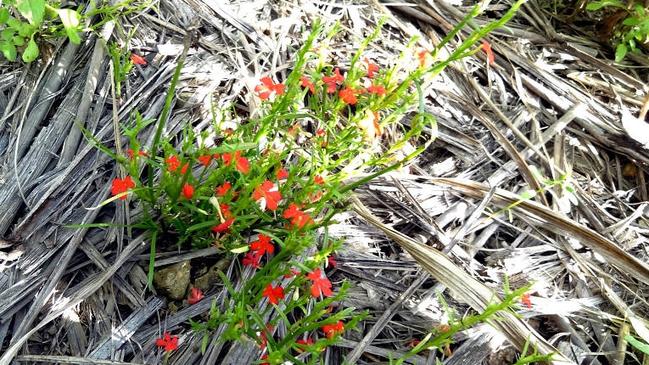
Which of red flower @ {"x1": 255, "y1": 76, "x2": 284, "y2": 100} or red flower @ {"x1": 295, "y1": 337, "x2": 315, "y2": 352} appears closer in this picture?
red flower @ {"x1": 295, "y1": 337, "x2": 315, "y2": 352}

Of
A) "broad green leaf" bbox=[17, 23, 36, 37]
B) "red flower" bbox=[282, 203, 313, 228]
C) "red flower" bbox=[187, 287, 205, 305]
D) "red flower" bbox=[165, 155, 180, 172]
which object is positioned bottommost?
"red flower" bbox=[187, 287, 205, 305]

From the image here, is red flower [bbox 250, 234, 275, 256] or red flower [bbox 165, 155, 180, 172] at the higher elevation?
red flower [bbox 165, 155, 180, 172]

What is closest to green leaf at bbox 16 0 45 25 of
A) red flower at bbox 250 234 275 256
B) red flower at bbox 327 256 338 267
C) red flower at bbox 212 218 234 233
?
red flower at bbox 212 218 234 233

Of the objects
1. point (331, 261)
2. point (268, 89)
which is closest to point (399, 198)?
point (331, 261)

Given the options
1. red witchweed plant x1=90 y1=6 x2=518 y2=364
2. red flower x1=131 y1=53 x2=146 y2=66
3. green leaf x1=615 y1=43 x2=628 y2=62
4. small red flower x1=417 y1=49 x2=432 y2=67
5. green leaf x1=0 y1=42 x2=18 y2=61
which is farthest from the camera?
green leaf x1=615 y1=43 x2=628 y2=62

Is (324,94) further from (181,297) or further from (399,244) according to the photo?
(181,297)

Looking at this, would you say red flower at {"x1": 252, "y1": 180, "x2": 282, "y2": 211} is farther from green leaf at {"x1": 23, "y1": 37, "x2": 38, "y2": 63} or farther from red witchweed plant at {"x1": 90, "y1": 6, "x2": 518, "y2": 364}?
green leaf at {"x1": 23, "y1": 37, "x2": 38, "y2": 63}

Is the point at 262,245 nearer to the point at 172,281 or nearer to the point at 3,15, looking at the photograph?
the point at 172,281

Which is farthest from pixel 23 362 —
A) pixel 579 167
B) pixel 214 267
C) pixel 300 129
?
pixel 579 167

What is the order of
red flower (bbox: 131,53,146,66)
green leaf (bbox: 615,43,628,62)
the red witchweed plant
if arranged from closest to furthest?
the red witchweed plant → red flower (bbox: 131,53,146,66) → green leaf (bbox: 615,43,628,62)
